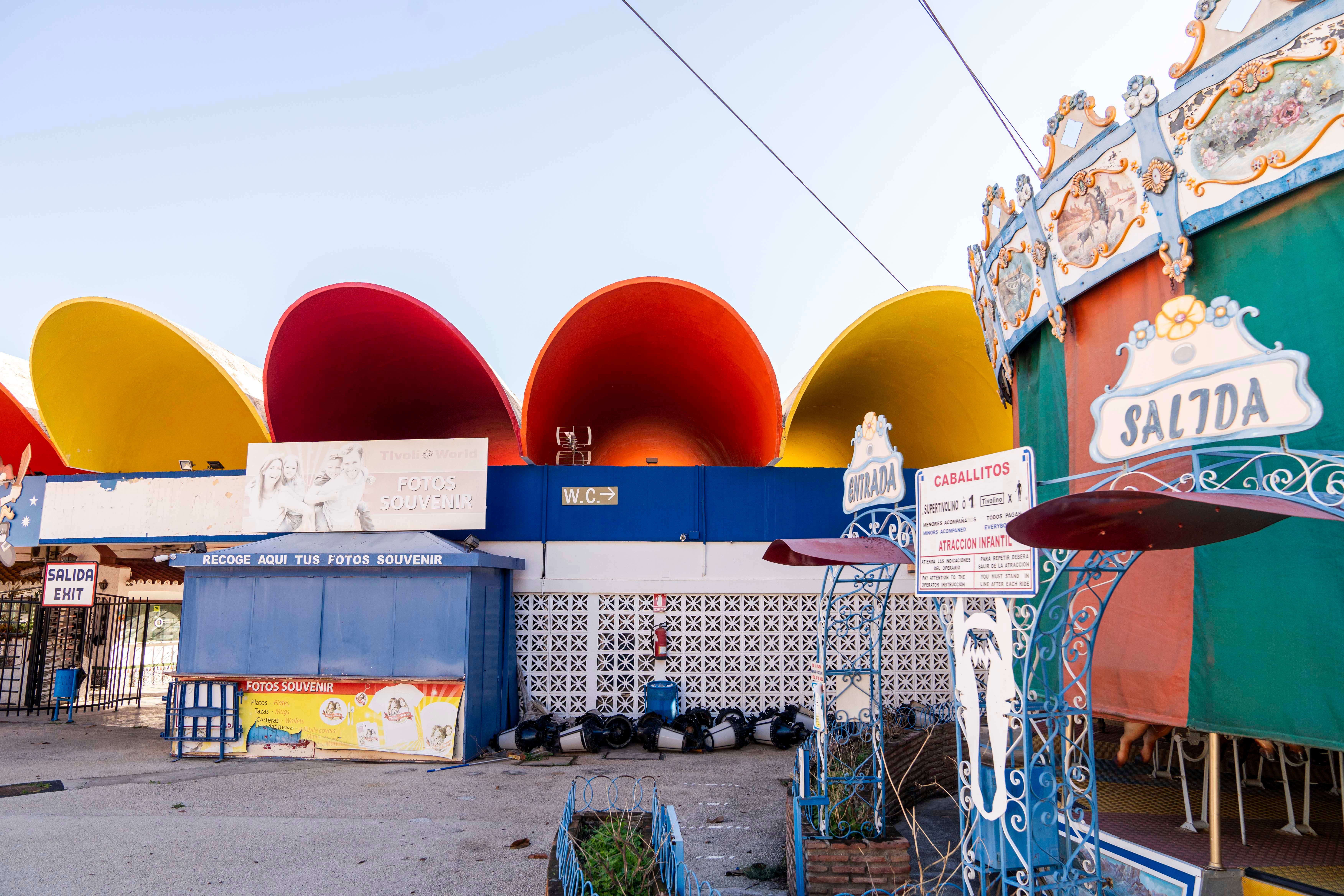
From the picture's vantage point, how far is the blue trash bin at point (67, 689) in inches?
678

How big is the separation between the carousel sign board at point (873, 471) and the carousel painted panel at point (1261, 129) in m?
3.01

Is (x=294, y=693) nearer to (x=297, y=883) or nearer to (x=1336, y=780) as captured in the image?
(x=297, y=883)

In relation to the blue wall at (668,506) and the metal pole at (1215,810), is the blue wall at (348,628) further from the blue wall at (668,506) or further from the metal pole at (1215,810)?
the metal pole at (1215,810)

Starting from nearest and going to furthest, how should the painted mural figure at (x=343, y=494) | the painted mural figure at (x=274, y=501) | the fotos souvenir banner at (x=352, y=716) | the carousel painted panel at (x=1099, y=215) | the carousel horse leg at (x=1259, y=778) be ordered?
the carousel painted panel at (x=1099, y=215) < the carousel horse leg at (x=1259, y=778) < the fotos souvenir banner at (x=352, y=716) < the painted mural figure at (x=343, y=494) < the painted mural figure at (x=274, y=501)

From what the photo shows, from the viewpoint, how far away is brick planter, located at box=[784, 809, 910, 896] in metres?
6.37

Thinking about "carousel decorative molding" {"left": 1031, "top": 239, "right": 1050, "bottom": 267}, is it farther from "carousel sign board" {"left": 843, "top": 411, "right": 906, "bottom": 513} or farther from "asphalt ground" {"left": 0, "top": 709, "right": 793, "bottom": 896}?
"asphalt ground" {"left": 0, "top": 709, "right": 793, "bottom": 896}

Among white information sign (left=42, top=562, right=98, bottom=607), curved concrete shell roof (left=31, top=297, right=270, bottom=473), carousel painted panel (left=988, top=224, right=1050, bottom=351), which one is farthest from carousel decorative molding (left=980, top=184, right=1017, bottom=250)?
white information sign (left=42, top=562, right=98, bottom=607)

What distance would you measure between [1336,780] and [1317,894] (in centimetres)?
374

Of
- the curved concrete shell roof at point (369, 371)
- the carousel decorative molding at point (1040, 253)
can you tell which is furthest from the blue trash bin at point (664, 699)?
the carousel decorative molding at point (1040, 253)

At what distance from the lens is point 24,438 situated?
18.4 meters

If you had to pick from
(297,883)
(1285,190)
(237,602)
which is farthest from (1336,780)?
(237,602)

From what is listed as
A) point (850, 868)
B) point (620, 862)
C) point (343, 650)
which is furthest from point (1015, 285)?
point (343, 650)

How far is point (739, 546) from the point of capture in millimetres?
14797

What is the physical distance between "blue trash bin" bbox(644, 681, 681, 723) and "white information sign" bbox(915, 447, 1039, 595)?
29.3 feet
